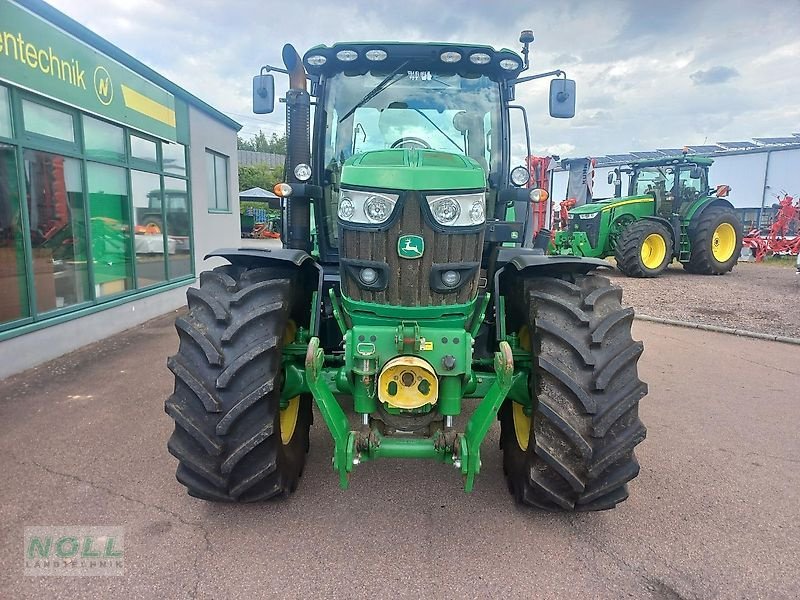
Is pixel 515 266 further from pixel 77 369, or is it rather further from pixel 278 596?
pixel 77 369

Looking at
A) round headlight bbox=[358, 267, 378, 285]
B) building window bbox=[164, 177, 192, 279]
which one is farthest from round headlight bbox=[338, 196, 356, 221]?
building window bbox=[164, 177, 192, 279]

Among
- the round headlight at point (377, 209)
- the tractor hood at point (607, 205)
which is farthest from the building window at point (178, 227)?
the tractor hood at point (607, 205)

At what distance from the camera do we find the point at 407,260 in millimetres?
2621

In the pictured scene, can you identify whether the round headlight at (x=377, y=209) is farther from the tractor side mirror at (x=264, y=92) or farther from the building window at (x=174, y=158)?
the building window at (x=174, y=158)

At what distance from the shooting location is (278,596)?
7.68ft

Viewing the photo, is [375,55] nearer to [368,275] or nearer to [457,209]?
[457,209]

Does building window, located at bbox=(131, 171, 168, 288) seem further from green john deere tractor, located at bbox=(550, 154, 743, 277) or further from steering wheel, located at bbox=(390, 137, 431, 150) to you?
green john deere tractor, located at bbox=(550, 154, 743, 277)

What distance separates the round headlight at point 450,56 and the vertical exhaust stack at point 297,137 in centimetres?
90

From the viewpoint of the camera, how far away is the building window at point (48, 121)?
5.63m

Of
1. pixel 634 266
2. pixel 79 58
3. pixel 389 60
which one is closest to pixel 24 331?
pixel 79 58

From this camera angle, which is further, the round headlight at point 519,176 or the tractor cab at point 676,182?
the tractor cab at point 676,182

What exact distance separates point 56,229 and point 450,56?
5073 millimetres

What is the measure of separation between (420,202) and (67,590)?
231 centimetres

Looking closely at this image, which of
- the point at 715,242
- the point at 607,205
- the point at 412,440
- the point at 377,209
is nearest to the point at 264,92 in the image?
the point at 377,209
